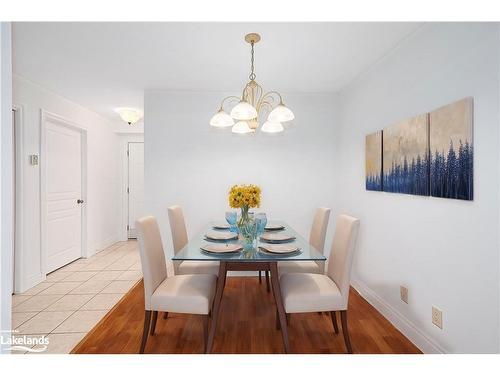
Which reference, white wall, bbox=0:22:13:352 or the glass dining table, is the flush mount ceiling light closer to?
the glass dining table

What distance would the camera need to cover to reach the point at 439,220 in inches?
74.0

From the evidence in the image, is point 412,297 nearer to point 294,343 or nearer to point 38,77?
point 294,343

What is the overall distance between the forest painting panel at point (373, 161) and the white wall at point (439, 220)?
0.10 metres

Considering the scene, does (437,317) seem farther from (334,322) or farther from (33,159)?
(33,159)

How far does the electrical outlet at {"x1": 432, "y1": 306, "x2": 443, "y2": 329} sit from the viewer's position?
1857mm

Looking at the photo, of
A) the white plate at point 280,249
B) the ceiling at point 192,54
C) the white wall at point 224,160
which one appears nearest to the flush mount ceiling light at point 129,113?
the ceiling at point 192,54

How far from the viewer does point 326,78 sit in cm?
317

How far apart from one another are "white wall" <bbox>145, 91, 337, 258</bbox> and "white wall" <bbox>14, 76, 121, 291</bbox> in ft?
4.04

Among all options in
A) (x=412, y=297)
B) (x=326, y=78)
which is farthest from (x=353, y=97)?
(x=412, y=297)

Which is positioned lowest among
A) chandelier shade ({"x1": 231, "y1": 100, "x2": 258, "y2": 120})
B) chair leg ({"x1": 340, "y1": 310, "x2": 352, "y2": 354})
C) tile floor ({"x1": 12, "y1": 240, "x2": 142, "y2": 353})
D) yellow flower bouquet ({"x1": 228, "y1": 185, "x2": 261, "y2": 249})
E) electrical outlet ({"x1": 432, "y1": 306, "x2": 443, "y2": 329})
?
tile floor ({"x1": 12, "y1": 240, "x2": 142, "y2": 353})

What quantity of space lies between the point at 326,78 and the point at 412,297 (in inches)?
92.3

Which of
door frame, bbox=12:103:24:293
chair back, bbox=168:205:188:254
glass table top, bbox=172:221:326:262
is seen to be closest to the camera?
glass table top, bbox=172:221:326:262

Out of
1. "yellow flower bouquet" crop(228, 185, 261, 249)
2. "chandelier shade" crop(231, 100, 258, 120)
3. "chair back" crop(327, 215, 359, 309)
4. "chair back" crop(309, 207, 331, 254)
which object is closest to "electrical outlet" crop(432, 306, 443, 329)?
"chair back" crop(327, 215, 359, 309)

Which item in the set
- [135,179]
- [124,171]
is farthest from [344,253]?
[124,171]
